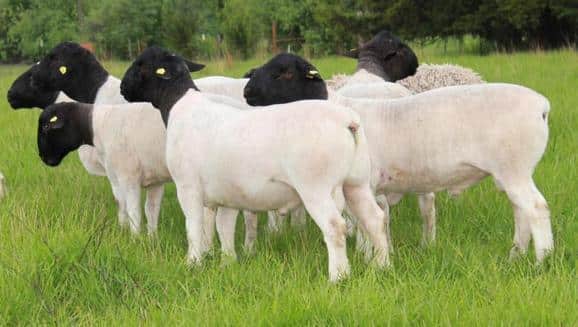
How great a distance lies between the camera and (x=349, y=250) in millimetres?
5012

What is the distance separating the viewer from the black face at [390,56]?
7273 mm

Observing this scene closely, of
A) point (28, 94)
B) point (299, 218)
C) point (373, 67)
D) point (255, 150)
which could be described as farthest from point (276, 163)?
point (28, 94)

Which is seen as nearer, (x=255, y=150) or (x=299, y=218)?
(x=255, y=150)

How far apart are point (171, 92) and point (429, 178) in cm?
181

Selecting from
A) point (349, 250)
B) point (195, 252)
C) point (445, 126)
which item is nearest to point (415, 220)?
point (349, 250)

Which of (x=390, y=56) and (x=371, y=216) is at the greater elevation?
(x=390, y=56)

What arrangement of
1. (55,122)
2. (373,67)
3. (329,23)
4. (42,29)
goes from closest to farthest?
(55,122)
(373,67)
(329,23)
(42,29)

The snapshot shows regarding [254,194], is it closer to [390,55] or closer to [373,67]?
[373,67]

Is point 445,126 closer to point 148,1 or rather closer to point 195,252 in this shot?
point 195,252

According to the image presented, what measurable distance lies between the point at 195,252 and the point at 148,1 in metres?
46.7

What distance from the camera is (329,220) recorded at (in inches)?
159

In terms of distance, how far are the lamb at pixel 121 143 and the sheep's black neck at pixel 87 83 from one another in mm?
971

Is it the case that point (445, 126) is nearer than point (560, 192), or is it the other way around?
point (445, 126)

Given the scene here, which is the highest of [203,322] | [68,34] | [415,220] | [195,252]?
[203,322]
